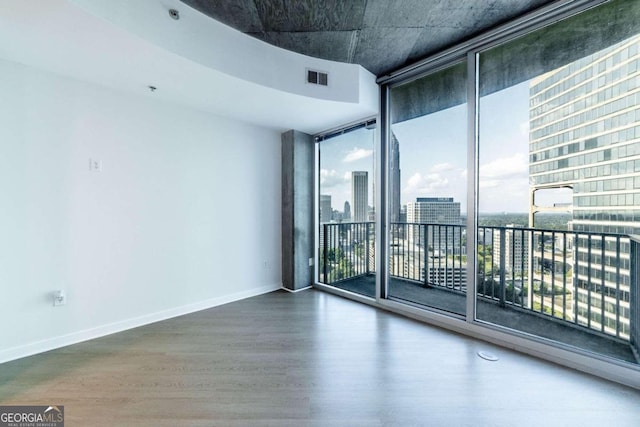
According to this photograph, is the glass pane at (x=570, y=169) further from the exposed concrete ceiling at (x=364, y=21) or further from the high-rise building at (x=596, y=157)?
the exposed concrete ceiling at (x=364, y=21)

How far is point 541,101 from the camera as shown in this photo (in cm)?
210

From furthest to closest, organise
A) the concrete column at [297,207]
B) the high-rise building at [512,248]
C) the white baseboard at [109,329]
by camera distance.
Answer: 1. the concrete column at [297,207]
2. the high-rise building at [512,248]
3. the white baseboard at [109,329]

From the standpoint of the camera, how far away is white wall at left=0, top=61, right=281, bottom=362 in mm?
2043

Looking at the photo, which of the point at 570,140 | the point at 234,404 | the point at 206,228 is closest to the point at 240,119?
the point at 206,228

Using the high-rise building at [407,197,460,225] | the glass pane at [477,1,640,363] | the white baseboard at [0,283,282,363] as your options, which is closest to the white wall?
the white baseboard at [0,283,282,363]

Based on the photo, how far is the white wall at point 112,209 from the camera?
2043 millimetres

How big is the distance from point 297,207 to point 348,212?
2.50ft

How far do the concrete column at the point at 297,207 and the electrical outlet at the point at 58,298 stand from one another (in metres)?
2.37

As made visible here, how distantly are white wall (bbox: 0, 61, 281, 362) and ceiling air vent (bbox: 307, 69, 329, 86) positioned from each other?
4.15 feet

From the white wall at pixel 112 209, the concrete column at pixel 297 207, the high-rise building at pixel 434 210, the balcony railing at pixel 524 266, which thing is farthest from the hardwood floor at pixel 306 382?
the concrete column at pixel 297 207

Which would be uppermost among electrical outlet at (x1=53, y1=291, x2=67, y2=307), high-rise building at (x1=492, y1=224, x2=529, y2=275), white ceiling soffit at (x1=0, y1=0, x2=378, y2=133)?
white ceiling soffit at (x1=0, y1=0, x2=378, y2=133)

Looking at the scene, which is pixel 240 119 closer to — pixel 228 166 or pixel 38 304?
pixel 228 166

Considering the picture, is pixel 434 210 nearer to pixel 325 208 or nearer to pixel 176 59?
pixel 325 208

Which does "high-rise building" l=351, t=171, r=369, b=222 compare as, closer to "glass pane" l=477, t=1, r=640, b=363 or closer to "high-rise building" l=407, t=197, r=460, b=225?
"high-rise building" l=407, t=197, r=460, b=225
